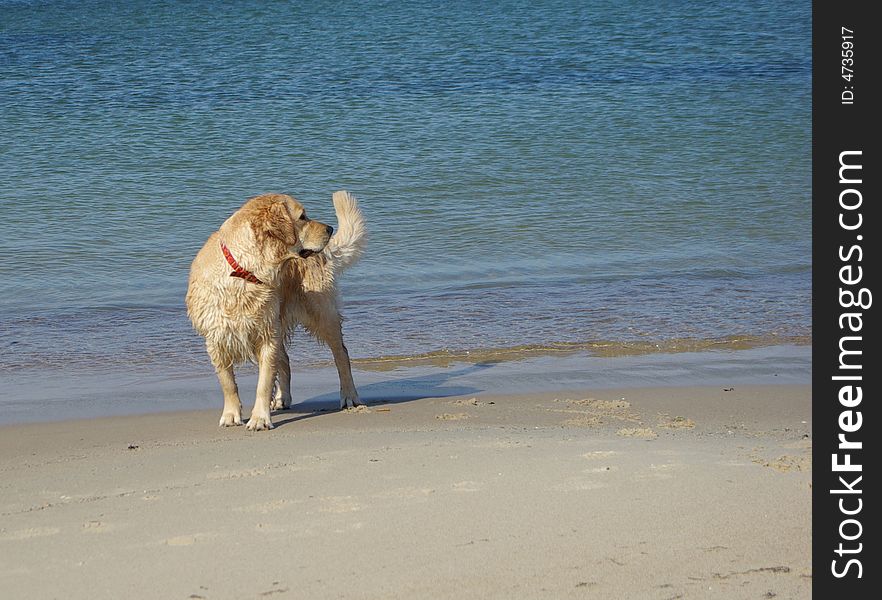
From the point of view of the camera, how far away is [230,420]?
21.0 ft

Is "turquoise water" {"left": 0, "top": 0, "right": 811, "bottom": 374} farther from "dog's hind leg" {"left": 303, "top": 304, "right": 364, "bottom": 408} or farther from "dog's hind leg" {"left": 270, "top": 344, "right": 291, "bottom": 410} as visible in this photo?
"dog's hind leg" {"left": 303, "top": 304, "right": 364, "bottom": 408}

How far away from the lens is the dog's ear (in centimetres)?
636

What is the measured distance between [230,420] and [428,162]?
10141mm

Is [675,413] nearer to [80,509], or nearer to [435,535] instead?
[435,535]

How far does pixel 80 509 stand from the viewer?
15.3 feet

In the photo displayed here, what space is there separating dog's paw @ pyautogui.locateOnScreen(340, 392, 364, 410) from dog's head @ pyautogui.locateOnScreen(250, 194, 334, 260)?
889 mm

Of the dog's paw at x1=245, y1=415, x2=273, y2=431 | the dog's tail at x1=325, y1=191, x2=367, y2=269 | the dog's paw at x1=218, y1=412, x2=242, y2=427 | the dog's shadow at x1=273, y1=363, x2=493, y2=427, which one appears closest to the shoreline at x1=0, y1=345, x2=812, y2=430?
the dog's shadow at x1=273, y1=363, x2=493, y2=427

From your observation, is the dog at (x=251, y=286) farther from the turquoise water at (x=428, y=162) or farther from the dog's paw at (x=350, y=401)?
the turquoise water at (x=428, y=162)

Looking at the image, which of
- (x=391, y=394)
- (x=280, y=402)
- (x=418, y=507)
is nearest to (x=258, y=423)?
(x=280, y=402)

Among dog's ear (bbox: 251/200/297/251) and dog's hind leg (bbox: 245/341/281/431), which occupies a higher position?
dog's ear (bbox: 251/200/297/251)

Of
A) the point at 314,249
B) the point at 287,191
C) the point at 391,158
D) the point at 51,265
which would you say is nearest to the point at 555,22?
the point at 391,158

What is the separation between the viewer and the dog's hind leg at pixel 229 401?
641 cm

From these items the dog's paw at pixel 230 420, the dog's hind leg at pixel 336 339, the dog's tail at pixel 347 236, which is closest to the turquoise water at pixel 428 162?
the dog's hind leg at pixel 336 339

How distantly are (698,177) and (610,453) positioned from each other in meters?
11.3
